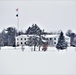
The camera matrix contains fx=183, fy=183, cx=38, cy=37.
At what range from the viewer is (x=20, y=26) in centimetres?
368

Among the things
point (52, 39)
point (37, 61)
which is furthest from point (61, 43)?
point (37, 61)

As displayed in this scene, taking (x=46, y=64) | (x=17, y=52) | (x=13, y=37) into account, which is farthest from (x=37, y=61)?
(x=13, y=37)

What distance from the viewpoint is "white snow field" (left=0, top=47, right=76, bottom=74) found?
140 inches

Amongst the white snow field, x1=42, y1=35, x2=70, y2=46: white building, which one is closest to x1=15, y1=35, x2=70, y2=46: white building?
x1=42, y1=35, x2=70, y2=46: white building

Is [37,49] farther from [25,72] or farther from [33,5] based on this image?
[33,5]

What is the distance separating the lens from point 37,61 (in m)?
3.59

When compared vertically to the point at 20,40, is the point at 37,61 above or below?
below

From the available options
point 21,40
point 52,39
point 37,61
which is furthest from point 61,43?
point 21,40

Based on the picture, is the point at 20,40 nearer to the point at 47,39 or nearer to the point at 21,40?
the point at 21,40

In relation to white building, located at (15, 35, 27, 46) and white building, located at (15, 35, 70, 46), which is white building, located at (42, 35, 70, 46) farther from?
white building, located at (15, 35, 27, 46)

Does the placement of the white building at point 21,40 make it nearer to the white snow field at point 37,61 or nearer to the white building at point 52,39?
the white snow field at point 37,61

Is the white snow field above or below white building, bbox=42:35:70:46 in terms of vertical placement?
below

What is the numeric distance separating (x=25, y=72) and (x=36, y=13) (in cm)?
119

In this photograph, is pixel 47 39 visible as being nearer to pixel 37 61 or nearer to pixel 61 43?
pixel 61 43
